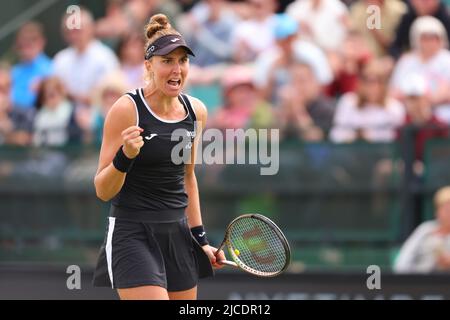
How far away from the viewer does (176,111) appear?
21.0 feet

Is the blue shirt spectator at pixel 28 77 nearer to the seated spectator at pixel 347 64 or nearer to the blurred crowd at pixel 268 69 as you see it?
the blurred crowd at pixel 268 69

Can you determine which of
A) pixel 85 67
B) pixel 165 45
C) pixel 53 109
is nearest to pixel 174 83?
pixel 165 45

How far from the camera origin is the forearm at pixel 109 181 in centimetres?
610

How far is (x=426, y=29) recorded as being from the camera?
10.8m

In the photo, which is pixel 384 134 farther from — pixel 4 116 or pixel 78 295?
pixel 4 116

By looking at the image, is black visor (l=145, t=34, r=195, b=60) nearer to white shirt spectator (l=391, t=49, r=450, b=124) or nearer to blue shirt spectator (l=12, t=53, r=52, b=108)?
white shirt spectator (l=391, t=49, r=450, b=124)

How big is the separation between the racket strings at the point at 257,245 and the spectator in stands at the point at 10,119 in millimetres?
4260

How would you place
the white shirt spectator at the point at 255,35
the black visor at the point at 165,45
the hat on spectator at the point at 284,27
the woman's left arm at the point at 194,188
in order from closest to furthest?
the black visor at the point at 165,45, the woman's left arm at the point at 194,188, the hat on spectator at the point at 284,27, the white shirt spectator at the point at 255,35

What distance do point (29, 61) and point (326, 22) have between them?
3.01 metres

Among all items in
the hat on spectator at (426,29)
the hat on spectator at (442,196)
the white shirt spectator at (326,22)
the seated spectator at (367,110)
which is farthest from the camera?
the white shirt spectator at (326,22)

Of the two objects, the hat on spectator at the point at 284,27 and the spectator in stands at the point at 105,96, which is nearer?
the spectator in stands at the point at 105,96

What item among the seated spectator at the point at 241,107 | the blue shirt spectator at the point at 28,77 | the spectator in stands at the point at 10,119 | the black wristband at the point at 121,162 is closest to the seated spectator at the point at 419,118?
the seated spectator at the point at 241,107

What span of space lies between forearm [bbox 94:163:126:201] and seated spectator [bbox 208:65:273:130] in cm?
410
